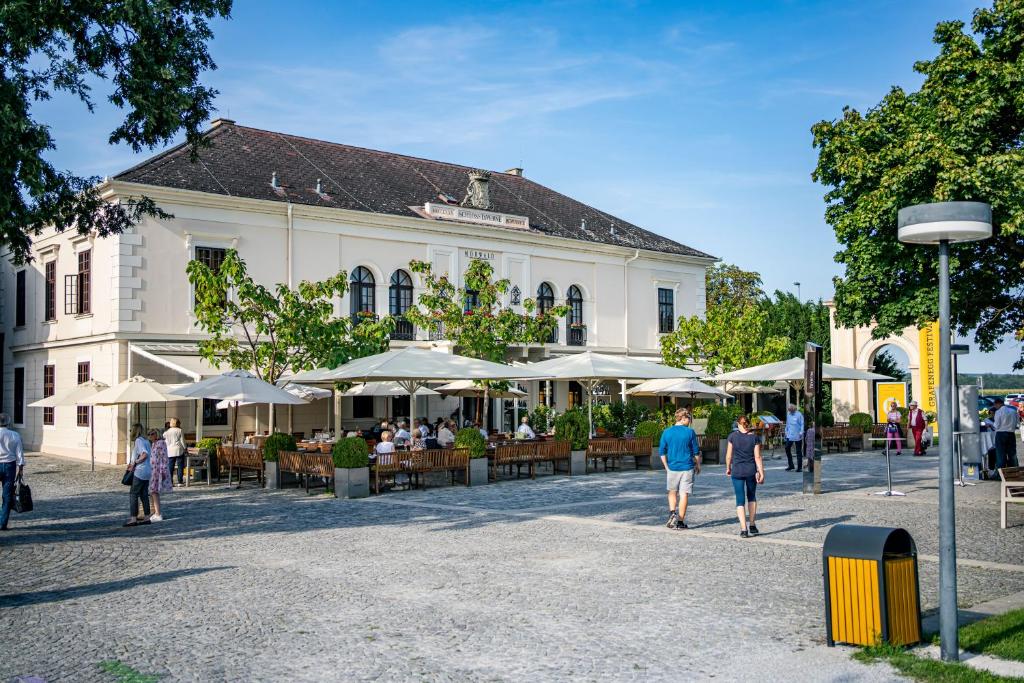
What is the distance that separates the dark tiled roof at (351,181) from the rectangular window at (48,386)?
25.8 ft

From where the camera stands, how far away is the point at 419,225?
107 ft

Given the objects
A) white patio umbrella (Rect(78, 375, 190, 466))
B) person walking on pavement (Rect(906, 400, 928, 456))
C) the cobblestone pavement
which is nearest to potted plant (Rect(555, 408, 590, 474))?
the cobblestone pavement


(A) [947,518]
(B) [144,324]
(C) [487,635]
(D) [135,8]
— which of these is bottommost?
(C) [487,635]

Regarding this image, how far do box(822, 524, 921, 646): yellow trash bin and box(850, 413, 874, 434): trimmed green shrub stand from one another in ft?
85.9

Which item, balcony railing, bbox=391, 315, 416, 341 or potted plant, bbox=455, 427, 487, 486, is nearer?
potted plant, bbox=455, 427, 487, 486

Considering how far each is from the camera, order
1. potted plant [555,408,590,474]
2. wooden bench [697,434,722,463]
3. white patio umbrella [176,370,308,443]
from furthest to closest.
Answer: wooden bench [697,434,722,463], potted plant [555,408,590,474], white patio umbrella [176,370,308,443]

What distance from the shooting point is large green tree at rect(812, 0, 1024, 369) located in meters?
15.0

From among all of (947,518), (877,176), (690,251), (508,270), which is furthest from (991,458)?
(690,251)

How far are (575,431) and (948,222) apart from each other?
614 inches

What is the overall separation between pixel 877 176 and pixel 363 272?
18.4 metres

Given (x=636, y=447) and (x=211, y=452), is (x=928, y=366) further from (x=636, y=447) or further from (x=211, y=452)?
(x=211, y=452)

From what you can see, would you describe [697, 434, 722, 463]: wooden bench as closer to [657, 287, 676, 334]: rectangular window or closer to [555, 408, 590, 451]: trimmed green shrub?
[555, 408, 590, 451]: trimmed green shrub

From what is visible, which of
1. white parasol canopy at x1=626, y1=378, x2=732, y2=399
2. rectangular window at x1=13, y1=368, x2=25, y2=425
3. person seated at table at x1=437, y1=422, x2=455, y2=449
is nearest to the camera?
person seated at table at x1=437, y1=422, x2=455, y2=449

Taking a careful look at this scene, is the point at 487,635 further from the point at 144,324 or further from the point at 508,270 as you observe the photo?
the point at 508,270
